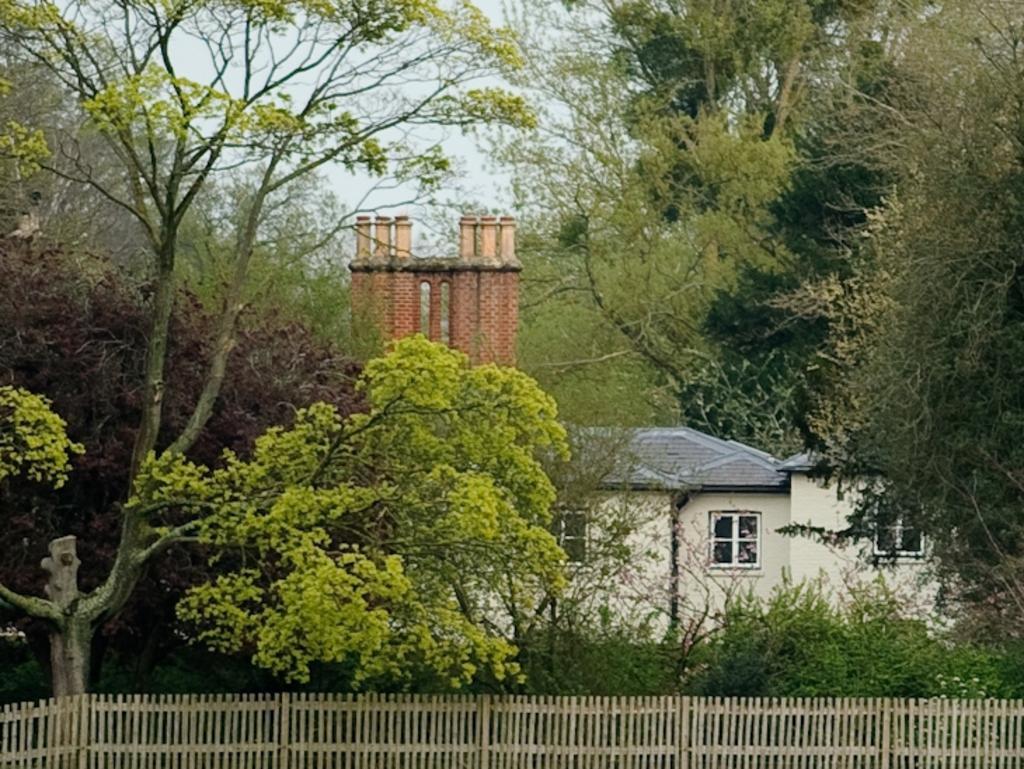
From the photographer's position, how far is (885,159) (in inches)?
1252

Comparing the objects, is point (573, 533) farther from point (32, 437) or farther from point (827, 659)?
Result: point (32, 437)

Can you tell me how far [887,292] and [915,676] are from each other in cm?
752

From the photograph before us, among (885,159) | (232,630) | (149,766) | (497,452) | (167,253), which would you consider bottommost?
(149,766)

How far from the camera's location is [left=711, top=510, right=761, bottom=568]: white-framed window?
1553 inches

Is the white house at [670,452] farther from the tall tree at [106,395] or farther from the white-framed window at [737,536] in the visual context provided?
the tall tree at [106,395]

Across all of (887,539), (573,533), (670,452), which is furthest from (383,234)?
(573,533)

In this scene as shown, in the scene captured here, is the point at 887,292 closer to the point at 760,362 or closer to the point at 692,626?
the point at 692,626

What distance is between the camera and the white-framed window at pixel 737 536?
3944cm

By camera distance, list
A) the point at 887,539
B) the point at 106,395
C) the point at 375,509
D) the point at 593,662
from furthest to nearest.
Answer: the point at 887,539, the point at 593,662, the point at 106,395, the point at 375,509

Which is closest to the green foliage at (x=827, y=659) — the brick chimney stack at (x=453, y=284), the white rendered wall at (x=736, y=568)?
the white rendered wall at (x=736, y=568)

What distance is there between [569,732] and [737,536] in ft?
50.7

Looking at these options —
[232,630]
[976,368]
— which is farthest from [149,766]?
[976,368]

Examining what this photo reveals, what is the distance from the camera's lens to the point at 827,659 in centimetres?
2725

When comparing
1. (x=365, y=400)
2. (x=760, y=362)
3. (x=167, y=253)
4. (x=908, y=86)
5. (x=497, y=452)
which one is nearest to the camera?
(x=497, y=452)
